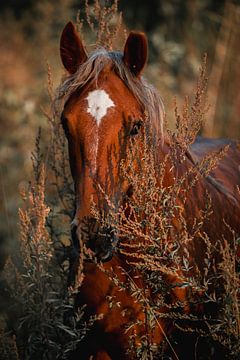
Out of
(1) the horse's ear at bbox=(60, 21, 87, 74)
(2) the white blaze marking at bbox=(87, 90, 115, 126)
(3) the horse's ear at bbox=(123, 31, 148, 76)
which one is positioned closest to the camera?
(2) the white blaze marking at bbox=(87, 90, 115, 126)

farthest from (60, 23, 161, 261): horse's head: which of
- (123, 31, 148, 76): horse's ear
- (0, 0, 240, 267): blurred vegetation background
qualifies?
(0, 0, 240, 267): blurred vegetation background

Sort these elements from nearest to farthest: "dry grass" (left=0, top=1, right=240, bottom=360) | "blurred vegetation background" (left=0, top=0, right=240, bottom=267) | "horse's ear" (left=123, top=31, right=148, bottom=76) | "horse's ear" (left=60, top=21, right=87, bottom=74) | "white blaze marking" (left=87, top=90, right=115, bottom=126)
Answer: "dry grass" (left=0, top=1, right=240, bottom=360) < "white blaze marking" (left=87, top=90, right=115, bottom=126) < "horse's ear" (left=123, top=31, right=148, bottom=76) < "horse's ear" (left=60, top=21, right=87, bottom=74) < "blurred vegetation background" (left=0, top=0, right=240, bottom=267)

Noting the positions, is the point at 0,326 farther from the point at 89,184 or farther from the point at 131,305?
the point at 89,184

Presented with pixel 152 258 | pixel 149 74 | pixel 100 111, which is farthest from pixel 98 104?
pixel 149 74

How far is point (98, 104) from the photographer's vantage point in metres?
2.76

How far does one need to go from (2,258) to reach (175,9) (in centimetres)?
625

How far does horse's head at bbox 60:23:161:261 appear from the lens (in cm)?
266

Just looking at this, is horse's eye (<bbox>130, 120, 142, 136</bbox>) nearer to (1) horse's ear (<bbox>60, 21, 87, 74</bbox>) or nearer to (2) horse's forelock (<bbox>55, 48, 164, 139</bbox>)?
(2) horse's forelock (<bbox>55, 48, 164, 139</bbox>)

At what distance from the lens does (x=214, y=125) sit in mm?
7031

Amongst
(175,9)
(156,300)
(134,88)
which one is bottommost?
(156,300)

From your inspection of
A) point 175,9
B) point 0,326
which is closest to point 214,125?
point 175,9

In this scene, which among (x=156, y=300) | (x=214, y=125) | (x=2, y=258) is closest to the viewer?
(x=156, y=300)

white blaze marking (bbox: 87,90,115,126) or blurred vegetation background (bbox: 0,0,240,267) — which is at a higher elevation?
blurred vegetation background (bbox: 0,0,240,267)

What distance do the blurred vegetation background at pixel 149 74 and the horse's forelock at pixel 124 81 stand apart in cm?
214
